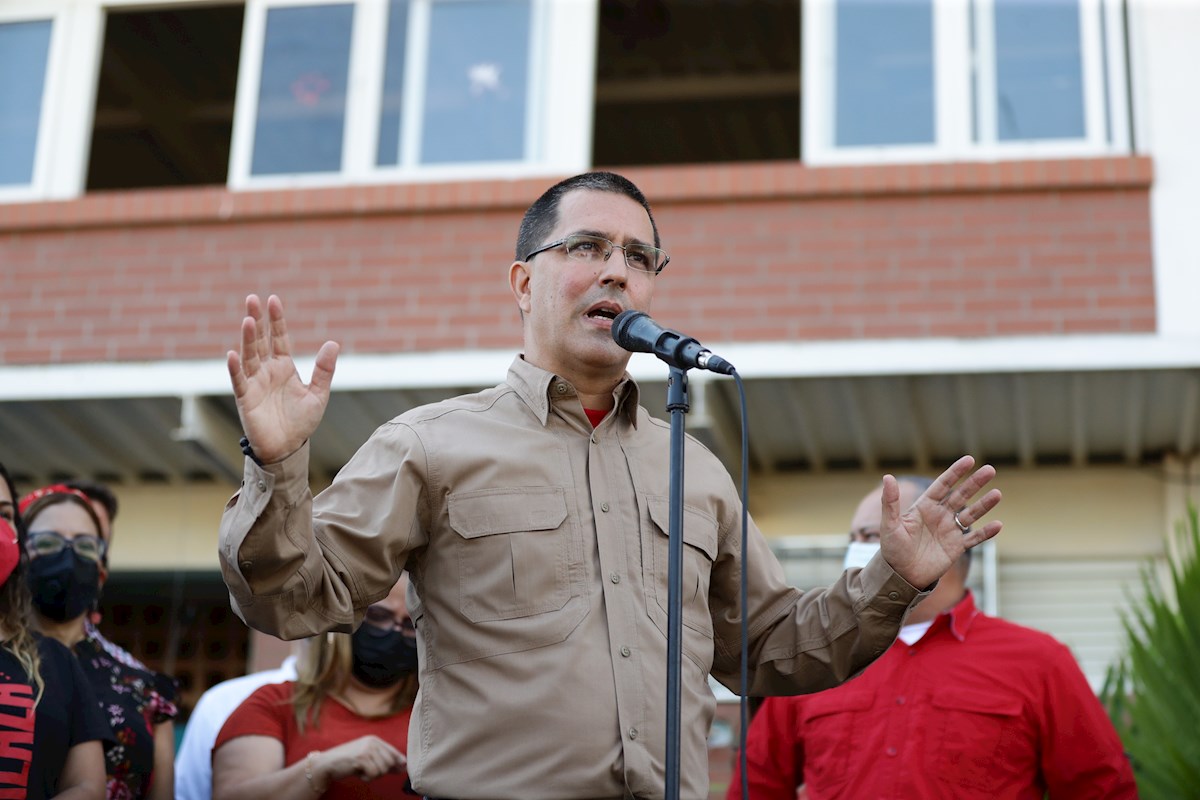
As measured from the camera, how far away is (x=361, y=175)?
28.0ft

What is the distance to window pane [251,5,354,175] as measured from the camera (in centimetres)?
869

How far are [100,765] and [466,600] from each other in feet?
5.68

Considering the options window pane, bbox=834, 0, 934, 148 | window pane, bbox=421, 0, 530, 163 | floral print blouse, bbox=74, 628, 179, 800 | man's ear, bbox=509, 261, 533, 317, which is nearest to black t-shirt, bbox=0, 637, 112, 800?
floral print blouse, bbox=74, 628, 179, 800

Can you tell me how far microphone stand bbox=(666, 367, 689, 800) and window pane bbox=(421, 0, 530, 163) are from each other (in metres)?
A: 5.71

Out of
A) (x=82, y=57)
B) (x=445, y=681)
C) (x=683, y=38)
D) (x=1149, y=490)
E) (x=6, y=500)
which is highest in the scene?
(x=683, y=38)

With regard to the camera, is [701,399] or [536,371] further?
[701,399]

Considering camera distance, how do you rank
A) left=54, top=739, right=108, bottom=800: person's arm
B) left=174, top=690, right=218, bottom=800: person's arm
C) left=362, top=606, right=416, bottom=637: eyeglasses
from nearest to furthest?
left=54, top=739, right=108, bottom=800: person's arm
left=362, top=606, right=416, bottom=637: eyeglasses
left=174, top=690, right=218, bottom=800: person's arm

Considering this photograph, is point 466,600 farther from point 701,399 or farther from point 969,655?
point 701,399

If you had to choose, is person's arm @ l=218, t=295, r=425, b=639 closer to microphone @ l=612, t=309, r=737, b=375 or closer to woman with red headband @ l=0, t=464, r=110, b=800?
microphone @ l=612, t=309, r=737, b=375

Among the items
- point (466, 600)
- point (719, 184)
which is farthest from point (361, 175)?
point (466, 600)

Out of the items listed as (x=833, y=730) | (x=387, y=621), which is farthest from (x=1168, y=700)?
(x=387, y=621)

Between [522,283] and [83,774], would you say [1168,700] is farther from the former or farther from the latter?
[83,774]

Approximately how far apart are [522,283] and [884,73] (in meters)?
5.36

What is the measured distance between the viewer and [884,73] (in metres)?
8.36
